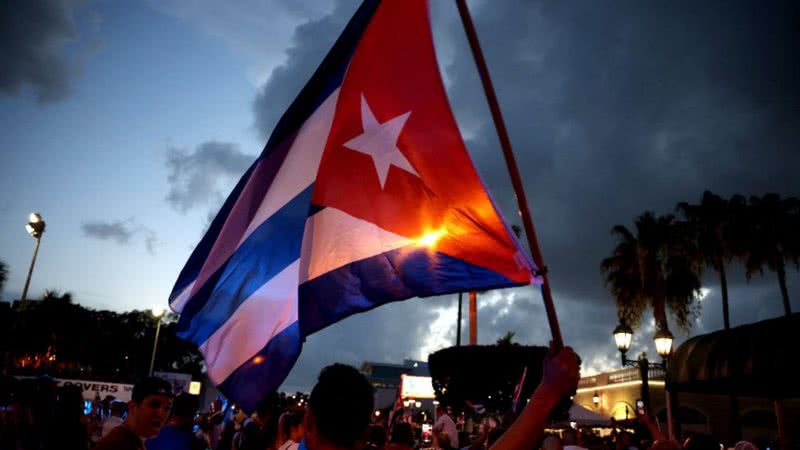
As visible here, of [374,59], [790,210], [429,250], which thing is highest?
[790,210]

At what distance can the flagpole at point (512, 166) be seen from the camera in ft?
8.63

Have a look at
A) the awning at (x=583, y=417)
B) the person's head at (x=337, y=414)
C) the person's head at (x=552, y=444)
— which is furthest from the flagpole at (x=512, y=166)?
the awning at (x=583, y=417)

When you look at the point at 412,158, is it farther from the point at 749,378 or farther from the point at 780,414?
the point at 780,414

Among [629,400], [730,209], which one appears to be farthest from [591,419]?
[730,209]

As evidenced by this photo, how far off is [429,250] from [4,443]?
5.85 m

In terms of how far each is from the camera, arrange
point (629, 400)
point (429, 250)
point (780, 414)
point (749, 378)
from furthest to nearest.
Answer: point (629, 400) < point (780, 414) < point (749, 378) < point (429, 250)

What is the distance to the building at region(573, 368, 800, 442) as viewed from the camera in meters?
30.2

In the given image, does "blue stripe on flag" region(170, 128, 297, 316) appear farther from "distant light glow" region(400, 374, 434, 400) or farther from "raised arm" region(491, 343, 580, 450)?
"distant light glow" region(400, 374, 434, 400)

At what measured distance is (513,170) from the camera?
3.00 metres

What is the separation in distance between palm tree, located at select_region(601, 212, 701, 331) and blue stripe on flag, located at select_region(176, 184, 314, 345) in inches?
1297

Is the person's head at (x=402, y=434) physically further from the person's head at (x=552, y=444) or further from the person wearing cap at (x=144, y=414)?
the person wearing cap at (x=144, y=414)

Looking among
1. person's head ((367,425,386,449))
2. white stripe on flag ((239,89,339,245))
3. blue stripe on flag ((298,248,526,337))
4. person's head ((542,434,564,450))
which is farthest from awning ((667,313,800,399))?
white stripe on flag ((239,89,339,245))

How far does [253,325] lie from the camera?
4.58 meters

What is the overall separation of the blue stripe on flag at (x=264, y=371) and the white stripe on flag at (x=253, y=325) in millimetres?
61
